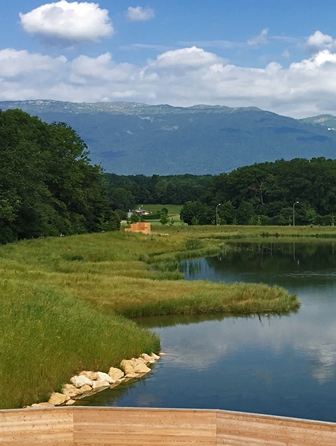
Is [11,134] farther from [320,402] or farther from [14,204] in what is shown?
[320,402]

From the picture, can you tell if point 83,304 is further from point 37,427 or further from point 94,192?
point 94,192

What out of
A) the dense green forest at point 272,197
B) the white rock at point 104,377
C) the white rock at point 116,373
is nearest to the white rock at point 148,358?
the white rock at point 116,373

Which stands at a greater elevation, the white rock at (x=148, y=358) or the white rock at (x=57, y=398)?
the white rock at (x=57, y=398)

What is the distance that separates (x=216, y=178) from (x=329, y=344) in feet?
419

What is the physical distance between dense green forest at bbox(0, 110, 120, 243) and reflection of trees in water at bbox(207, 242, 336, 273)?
1639 cm

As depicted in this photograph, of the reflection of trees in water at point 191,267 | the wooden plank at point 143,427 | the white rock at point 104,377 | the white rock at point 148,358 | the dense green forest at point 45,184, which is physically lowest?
the reflection of trees in water at point 191,267

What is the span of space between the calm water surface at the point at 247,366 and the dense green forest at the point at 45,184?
28089 millimetres

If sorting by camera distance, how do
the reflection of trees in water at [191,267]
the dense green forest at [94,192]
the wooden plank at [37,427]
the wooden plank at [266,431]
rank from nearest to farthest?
the wooden plank at [266,431], the wooden plank at [37,427], the reflection of trees in water at [191,267], the dense green forest at [94,192]

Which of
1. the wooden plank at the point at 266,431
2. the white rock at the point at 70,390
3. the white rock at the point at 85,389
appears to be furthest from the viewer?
the white rock at the point at 85,389

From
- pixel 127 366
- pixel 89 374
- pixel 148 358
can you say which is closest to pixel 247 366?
pixel 148 358

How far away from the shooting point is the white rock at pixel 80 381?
19.4 metres

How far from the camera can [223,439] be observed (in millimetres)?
12961

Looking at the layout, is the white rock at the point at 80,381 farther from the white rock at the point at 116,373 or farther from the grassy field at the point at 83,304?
the white rock at the point at 116,373

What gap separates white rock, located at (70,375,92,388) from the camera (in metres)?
19.4
